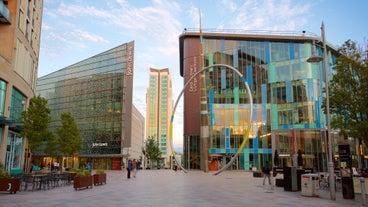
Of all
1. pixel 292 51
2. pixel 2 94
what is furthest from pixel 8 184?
pixel 292 51

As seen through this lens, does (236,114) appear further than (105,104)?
No

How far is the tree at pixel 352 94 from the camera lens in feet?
70.7

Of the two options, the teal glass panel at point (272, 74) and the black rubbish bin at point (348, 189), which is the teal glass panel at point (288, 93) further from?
the black rubbish bin at point (348, 189)

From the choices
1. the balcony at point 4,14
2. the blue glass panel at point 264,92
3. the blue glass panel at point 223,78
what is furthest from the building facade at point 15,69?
the blue glass panel at point 264,92

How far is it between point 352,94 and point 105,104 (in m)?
62.1

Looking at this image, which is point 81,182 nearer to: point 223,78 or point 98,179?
point 98,179

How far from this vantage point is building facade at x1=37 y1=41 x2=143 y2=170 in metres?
73.1

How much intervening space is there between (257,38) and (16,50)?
42.0 meters

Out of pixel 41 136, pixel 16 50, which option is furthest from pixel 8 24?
pixel 41 136

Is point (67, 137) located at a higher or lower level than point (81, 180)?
higher

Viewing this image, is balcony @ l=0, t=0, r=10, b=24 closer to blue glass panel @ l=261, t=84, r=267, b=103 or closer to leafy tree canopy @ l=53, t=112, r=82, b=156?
leafy tree canopy @ l=53, t=112, r=82, b=156

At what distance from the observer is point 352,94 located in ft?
73.4

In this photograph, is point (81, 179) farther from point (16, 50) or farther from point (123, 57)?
point (123, 57)

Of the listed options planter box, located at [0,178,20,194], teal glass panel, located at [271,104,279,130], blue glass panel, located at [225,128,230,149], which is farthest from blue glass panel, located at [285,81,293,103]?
planter box, located at [0,178,20,194]
